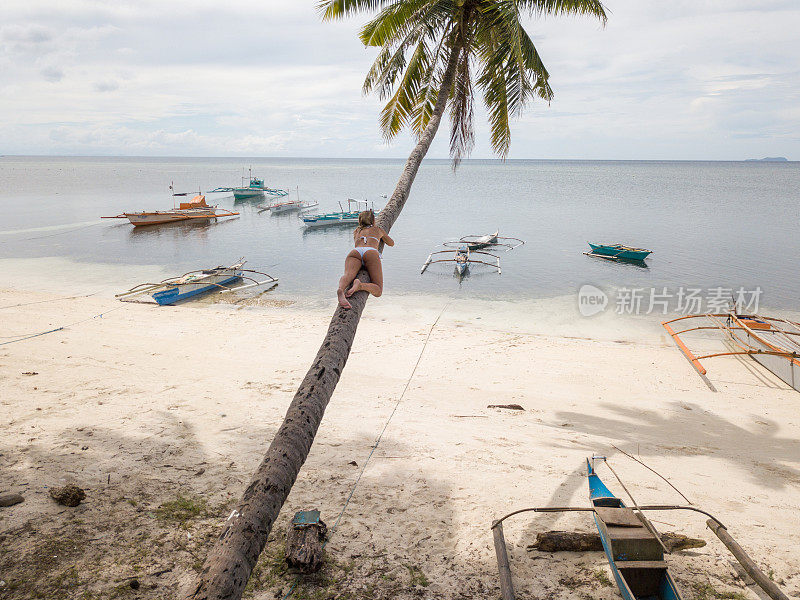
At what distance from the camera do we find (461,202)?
59.1 meters

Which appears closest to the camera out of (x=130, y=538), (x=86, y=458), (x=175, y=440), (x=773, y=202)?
(x=130, y=538)

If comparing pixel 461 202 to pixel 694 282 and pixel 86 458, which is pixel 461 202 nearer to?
pixel 694 282

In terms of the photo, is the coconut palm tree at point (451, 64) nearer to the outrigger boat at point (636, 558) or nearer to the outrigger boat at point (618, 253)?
the outrigger boat at point (636, 558)

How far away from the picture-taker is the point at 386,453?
6.40m

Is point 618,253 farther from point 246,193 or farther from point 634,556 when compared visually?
point 246,193

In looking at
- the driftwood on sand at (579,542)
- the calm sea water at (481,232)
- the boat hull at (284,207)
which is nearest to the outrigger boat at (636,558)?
the driftwood on sand at (579,542)

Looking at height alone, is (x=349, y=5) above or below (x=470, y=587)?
above

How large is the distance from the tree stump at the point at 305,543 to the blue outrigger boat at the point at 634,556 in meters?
2.42

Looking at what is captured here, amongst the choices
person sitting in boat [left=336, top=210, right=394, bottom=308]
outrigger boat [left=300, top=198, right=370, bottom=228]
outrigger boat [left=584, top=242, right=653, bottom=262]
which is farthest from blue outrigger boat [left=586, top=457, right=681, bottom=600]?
outrigger boat [left=300, top=198, right=370, bottom=228]

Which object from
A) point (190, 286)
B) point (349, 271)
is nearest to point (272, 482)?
point (349, 271)

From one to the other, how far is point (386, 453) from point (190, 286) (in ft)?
49.1

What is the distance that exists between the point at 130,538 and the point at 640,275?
24403 mm

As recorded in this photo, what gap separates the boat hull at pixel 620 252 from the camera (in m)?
25.4

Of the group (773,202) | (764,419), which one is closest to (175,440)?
(764,419)
